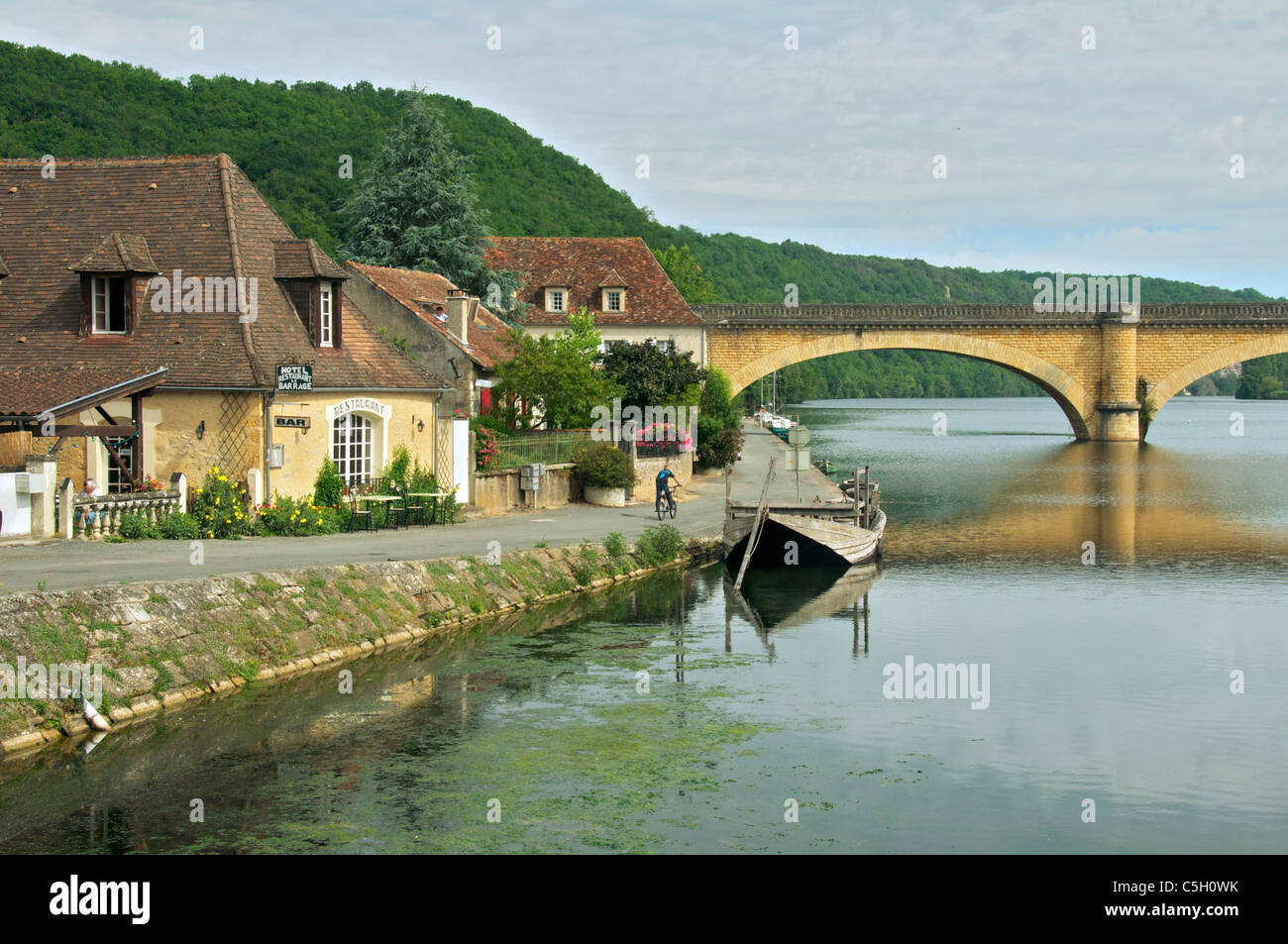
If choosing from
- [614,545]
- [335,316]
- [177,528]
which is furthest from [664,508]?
[177,528]

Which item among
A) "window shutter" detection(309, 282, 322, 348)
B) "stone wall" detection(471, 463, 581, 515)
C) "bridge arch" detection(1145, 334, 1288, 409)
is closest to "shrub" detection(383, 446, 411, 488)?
"window shutter" detection(309, 282, 322, 348)

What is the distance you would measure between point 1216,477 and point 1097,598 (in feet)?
125

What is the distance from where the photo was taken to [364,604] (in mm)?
22734

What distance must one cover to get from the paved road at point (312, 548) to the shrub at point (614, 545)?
1.64 ft

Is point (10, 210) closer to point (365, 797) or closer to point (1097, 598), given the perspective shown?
point (365, 797)

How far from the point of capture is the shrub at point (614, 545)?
3013 centimetres

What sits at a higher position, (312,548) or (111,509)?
(111,509)

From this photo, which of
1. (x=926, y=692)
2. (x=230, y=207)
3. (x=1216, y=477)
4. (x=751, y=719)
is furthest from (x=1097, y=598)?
(x=1216, y=477)

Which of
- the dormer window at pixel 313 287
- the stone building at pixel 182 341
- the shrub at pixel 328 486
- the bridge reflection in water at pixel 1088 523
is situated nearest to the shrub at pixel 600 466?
the stone building at pixel 182 341

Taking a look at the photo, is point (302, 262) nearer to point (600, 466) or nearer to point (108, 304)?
point (108, 304)

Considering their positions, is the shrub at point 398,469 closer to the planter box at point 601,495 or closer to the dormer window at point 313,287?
the dormer window at point 313,287

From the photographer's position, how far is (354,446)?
30.2m

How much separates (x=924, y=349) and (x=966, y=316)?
10.5 ft

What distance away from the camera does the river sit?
14.2 metres
